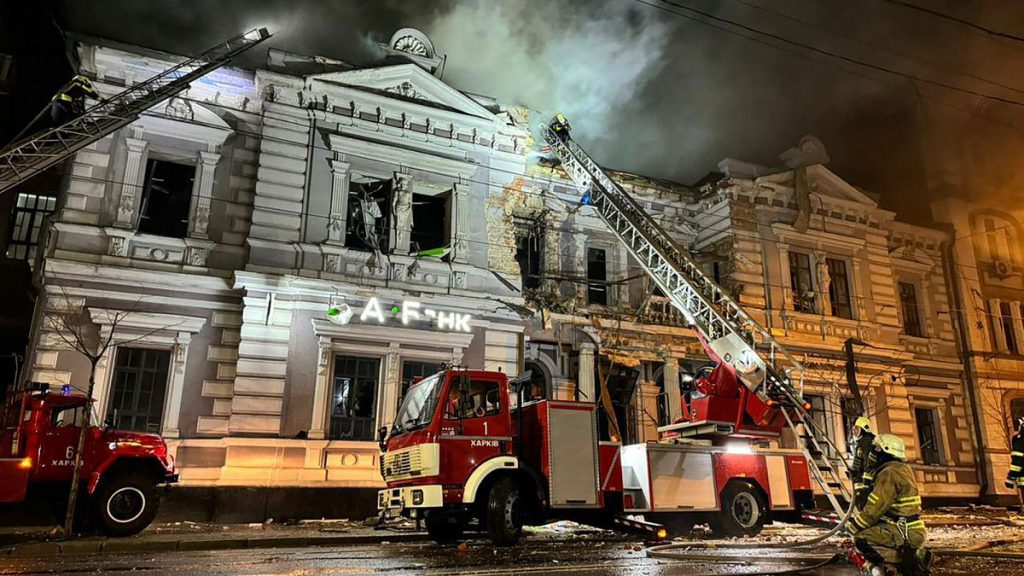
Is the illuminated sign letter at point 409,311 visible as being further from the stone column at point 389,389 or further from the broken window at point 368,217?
the broken window at point 368,217

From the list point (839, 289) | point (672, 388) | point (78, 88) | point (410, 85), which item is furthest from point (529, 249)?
point (78, 88)

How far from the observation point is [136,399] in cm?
1500

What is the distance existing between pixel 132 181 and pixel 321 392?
6.64 metres

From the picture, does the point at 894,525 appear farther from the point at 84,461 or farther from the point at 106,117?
the point at 106,117

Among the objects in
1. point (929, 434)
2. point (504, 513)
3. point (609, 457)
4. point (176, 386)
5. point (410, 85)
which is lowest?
point (504, 513)

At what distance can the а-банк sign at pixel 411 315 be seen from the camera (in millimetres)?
16328

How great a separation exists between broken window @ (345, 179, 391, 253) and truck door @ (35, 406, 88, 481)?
7.46m

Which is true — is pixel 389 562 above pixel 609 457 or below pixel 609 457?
below

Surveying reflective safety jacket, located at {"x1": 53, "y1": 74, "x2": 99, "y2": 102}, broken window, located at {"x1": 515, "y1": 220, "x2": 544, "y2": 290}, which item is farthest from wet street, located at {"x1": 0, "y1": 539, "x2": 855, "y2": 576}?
broken window, located at {"x1": 515, "y1": 220, "x2": 544, "y2": 290}

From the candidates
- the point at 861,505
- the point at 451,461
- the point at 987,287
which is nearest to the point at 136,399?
the point at 451,461

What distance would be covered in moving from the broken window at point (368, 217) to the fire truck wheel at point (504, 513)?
8175mm

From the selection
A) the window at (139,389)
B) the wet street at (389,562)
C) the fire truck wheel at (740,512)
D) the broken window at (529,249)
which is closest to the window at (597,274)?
the broken window at (529,249)

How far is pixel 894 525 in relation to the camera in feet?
18.8

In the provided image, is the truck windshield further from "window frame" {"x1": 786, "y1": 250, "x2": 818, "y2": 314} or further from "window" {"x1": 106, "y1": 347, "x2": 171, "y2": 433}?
"window frame" {"x1": 786, "y1": 250, "x2": 818, "y2": 314}
